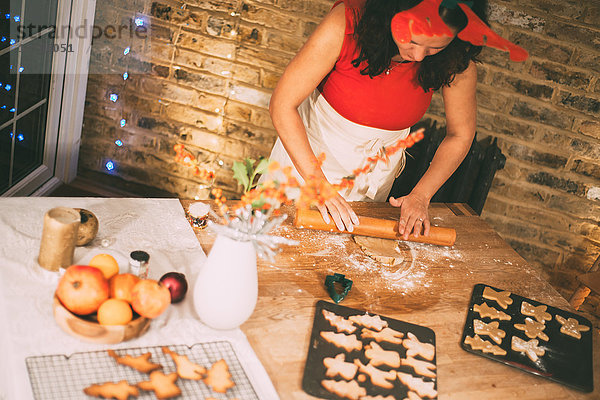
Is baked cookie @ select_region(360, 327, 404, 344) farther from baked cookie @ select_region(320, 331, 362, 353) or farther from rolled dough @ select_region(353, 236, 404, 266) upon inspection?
rolled dough @ select_region(353, 236, 404, 266)

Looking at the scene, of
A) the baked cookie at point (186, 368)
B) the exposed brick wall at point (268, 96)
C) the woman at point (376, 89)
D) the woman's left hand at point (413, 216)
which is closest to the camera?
the baked cookie at point (186, 368)

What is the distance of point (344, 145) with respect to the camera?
2.04 meters

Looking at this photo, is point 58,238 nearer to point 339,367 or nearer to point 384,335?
point 339,367

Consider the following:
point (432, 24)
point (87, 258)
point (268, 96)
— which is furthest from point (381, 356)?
point (268, 96)

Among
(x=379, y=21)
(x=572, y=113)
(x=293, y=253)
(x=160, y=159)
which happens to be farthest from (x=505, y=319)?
(x=160, y=159)

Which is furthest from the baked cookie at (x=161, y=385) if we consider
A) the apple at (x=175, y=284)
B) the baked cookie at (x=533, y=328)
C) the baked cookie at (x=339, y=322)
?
the baked cookie at (x=533, y=328)

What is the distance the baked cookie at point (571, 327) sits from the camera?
152 cm

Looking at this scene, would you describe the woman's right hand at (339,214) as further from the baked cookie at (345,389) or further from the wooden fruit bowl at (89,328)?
the wooden fruit bowl at (89,328)

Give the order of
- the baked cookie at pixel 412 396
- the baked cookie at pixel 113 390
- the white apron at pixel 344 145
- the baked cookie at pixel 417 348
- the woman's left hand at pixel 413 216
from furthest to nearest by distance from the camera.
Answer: the white apron at pixel 344 145 < the woman's left hand at pixel 413 216 < the baked cookie at pixel 417 348 < the baked cookie at pixel 412 396 < the baked cookie at pixel 113 390

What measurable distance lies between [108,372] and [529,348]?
105 centimetres

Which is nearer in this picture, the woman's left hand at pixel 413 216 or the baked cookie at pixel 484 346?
the baked cookie at pixel 484 346

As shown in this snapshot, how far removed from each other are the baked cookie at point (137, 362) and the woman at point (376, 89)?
2.60 feet

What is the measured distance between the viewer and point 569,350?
1.46m

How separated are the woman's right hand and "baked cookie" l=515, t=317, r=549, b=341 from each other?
0.56m
